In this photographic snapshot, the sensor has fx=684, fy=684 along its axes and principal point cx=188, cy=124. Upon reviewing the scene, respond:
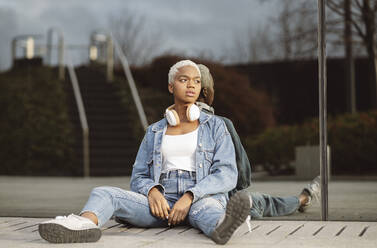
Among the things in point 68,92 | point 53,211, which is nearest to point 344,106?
point 68,92

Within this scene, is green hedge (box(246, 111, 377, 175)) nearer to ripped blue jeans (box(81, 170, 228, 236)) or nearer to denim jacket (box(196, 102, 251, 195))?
denim jacket (box(196, 102, 251, 195))

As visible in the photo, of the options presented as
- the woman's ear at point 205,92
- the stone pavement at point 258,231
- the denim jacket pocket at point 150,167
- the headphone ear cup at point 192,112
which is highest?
the woman's ear at point 205,92

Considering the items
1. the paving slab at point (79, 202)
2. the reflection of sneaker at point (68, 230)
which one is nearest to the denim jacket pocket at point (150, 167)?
the reflection of sneaker at point (68, 230)

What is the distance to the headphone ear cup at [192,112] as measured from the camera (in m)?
4.29

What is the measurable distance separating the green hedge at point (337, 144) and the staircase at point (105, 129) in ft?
8.30

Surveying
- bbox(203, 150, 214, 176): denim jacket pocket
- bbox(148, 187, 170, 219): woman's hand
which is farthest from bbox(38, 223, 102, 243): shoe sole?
bbox(203, 150, 214, 176): denim jacket pocket

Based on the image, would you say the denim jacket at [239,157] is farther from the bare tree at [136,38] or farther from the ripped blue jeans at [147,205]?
the bare tree at [136,38]

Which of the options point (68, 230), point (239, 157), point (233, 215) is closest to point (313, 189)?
point (239, 157)

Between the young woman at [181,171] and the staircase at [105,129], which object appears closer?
the young woman at [181,171]

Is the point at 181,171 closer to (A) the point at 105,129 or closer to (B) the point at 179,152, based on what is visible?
(B) the point at 179,152

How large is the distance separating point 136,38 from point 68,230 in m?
31.9

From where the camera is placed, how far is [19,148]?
1375cm

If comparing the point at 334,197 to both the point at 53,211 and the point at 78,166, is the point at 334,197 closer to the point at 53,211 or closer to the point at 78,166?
the point at 53,211

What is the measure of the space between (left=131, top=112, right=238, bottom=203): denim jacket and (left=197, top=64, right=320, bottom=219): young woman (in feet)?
0.55
